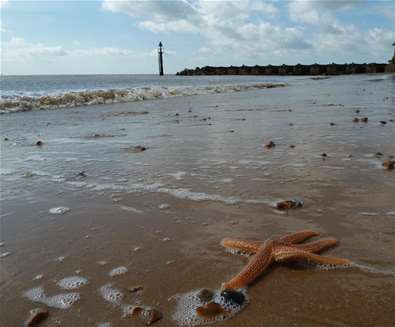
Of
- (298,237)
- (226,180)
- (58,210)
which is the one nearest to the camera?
(298,237)

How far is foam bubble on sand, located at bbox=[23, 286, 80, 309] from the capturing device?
268cm

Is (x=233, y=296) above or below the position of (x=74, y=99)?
below

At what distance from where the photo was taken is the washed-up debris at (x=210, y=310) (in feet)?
8.12

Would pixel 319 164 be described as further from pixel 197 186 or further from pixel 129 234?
pixel 129 234

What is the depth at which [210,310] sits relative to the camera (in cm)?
248

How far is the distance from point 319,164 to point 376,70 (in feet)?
292

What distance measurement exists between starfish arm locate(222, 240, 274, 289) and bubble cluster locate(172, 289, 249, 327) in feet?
0.22

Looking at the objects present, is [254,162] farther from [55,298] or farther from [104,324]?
[104,324]

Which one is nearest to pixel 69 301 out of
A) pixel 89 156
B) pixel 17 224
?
pixel 17 224

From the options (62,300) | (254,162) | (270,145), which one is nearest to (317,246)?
(62,300)

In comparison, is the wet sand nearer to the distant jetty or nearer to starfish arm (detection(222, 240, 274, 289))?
starfish arm (detection(222, 240, 274, 289))

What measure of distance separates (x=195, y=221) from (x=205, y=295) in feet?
4.34

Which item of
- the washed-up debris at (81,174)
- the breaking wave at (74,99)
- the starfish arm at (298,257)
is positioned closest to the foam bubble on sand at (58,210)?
the washed-up debris at (81,174)

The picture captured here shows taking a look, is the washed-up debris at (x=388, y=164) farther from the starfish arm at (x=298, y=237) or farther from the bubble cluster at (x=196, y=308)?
the bubble cluster at (x=196, y=308)
